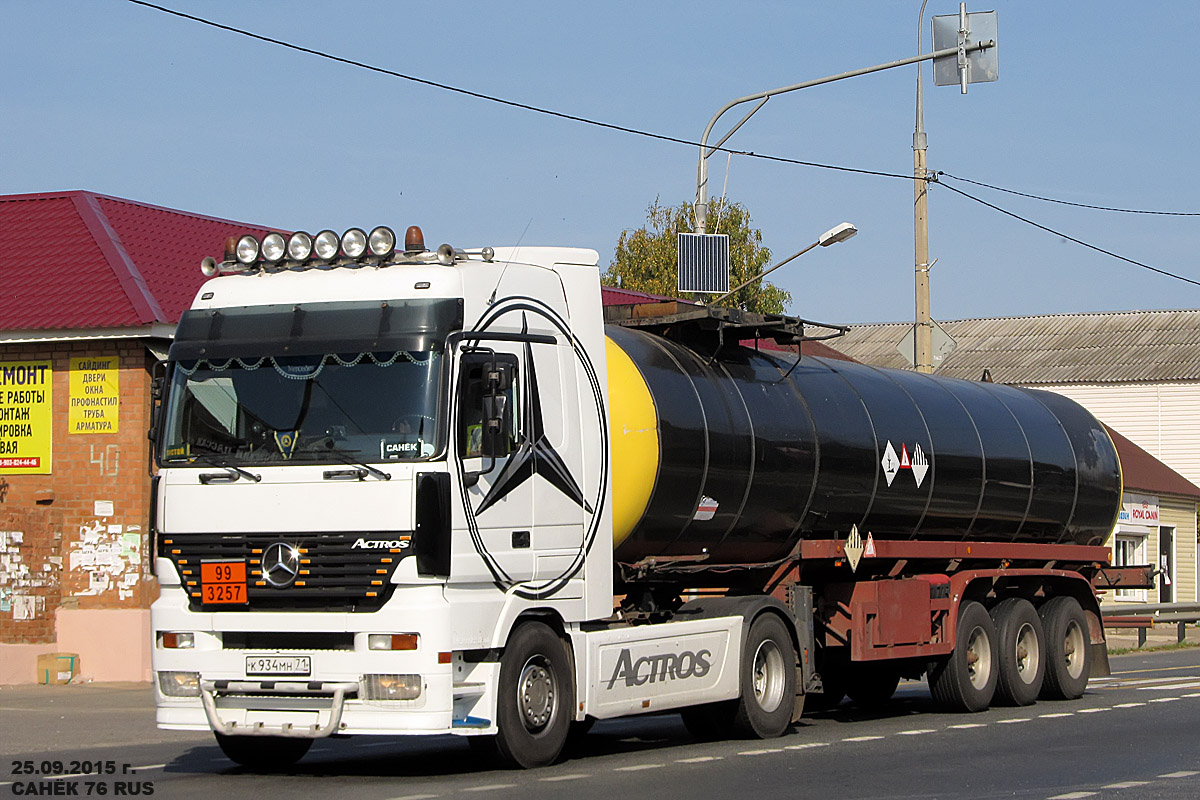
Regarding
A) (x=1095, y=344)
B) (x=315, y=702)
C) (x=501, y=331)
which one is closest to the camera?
(x=315, y=702)

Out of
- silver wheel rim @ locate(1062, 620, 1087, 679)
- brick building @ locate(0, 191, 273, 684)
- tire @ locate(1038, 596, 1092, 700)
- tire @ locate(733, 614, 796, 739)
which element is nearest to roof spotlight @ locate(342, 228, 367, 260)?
tire @ locate(733, 614, 796, 739)

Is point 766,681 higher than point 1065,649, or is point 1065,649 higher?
point 766,681

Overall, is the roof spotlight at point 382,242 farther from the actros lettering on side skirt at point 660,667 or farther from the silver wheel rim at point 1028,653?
the silver wheel rim at point 1028,653

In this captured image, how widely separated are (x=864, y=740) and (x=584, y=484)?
12.3ft

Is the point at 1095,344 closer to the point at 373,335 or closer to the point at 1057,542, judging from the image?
the point at 1057,542

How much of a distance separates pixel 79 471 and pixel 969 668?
1119 centimetres

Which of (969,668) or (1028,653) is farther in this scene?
(1028,653)

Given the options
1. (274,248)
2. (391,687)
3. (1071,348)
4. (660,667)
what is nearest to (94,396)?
(274,248)

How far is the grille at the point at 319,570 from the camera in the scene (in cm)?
1059

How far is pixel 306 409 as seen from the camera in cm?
1105

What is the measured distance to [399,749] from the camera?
1384 centimetres

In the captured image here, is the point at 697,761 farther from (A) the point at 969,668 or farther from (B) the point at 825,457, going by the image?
(A) the point at 969,668

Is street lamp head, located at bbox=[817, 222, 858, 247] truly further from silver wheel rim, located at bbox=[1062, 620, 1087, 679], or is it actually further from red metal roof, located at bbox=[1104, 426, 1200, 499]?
red metal roof, located at bbox=[1104, 426, 1200, 499]

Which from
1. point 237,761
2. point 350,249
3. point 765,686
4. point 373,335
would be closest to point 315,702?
point 237,761
